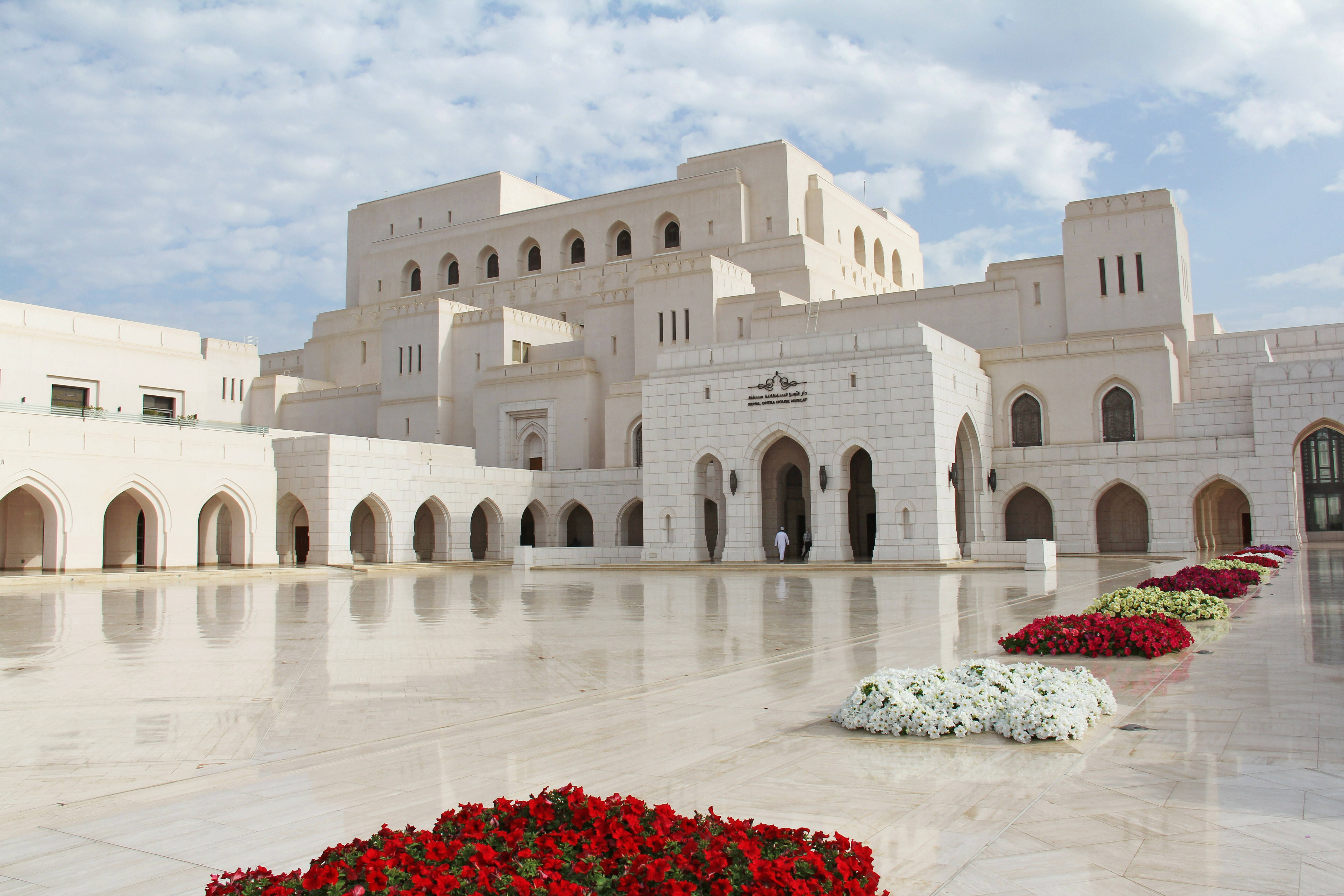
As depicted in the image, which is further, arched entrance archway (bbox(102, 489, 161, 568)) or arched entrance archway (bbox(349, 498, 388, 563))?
arched entrance archway (bbox(349, 498, 388, 563))

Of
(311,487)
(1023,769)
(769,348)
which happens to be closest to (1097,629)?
(1023,769)

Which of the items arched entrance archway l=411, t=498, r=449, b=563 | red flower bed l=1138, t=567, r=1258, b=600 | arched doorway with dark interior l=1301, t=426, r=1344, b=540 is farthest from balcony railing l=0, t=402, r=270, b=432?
arched doorway with dark interior l=1301, t=426, r=1344, b=540

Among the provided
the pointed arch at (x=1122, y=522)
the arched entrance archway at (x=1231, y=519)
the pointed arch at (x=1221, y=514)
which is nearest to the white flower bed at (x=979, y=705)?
the pointed arch at (x=1221, y=514)

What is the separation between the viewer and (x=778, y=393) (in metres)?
33.8

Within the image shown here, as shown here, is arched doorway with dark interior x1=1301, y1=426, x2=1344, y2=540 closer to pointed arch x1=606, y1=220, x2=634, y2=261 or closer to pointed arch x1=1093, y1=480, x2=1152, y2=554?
pointed arch x1=1093, y1=480, x2=1152, y2=554

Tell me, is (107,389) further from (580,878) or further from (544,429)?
(580,878)

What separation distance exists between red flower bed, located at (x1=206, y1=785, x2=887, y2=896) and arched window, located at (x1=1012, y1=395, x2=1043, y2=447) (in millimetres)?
35944

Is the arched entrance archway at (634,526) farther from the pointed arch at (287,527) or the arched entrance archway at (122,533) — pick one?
the arched entrance archway at (122,533)

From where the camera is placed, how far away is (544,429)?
1853 inches

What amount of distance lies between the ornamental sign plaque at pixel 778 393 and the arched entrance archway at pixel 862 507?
543 cm

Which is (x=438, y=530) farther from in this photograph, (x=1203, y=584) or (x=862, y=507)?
(x=1203, y=584)

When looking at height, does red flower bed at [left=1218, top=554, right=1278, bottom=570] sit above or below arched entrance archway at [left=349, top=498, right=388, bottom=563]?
below

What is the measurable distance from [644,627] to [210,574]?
18.6 m

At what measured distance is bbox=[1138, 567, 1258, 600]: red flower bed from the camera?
15523 millimetres
